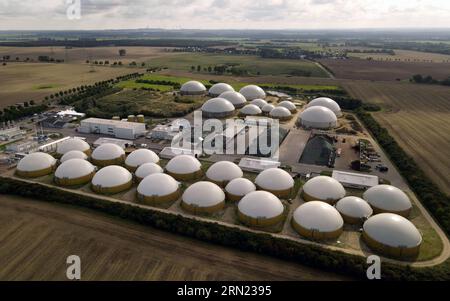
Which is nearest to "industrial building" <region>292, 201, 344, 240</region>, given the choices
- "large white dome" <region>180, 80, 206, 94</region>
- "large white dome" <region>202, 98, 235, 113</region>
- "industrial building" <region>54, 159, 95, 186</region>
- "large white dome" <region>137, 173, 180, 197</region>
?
"large white dome" <region>137, 173, 180, 197</region>

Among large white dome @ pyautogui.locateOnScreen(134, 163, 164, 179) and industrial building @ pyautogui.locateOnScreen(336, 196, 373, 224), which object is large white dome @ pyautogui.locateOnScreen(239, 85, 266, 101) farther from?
industrial building @ pyautogui.locateOnScreen(336, 196, 373, 224)

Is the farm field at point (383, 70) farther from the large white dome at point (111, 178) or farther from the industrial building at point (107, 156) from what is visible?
the large white dome at point (111, 178)

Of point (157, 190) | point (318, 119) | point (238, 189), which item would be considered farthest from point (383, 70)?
point (157, 190)

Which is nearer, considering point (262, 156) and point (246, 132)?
point (262, 156)

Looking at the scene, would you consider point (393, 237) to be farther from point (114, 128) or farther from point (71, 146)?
point (114, 128)
